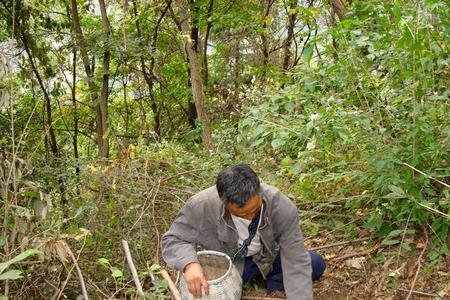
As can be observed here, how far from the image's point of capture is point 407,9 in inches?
119

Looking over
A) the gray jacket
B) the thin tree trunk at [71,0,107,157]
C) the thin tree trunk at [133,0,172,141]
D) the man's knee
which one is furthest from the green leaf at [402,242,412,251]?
the thin tree trunk at [133,0,172,141]

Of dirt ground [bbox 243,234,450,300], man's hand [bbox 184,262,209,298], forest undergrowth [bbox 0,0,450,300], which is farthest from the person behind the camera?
dirt ground [bbox 243,234,450,300]

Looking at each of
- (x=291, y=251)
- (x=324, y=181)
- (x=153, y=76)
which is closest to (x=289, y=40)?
(x=153, y=76)

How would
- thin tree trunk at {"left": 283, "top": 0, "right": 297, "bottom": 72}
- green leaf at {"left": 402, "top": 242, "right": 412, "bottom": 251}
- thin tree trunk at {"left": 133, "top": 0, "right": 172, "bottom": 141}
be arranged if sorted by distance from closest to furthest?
green leaf at {"left": 402, "top": 242, "right": 412, "bottom": 251} < thin tree trunk at {"left": 133, "top": 0, "right": 172, "bottom": 141} < thin tree trunk at {"left": 283, "top": 0, "right": 297, "bottom": 72}

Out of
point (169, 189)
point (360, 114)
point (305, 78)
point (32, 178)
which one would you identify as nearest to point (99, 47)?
point (32, 178)

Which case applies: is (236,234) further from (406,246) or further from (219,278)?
(406,246)

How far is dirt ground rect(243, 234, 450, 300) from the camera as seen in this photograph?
3.28 metres

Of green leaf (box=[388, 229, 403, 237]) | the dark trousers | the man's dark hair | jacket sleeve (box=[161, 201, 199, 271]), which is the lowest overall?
the dark trousers

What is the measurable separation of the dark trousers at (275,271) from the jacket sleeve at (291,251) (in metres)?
0.36

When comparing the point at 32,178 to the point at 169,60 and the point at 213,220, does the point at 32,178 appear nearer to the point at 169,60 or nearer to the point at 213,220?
the point at 213,220

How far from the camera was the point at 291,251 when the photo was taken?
9.66 feet

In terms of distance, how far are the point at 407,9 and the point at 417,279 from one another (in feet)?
5.48

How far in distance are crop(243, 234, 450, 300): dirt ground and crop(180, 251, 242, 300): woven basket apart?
1.11ft

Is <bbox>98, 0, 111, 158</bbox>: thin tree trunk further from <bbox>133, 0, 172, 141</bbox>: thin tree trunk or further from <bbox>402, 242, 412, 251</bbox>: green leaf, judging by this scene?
<bbox>402, 242, 412, 251</bbox>: green leaf
